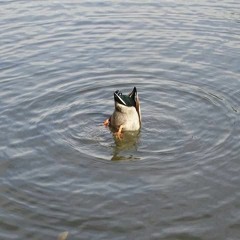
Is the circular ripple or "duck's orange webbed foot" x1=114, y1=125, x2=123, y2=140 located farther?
"duck's orange webbed foot" x1=114, y1=125, x2=123, y2=140

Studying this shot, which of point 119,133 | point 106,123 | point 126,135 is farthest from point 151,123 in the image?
point 106,123

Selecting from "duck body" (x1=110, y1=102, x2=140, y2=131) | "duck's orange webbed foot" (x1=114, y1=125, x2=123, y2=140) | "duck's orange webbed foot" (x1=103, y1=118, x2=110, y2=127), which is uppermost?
"duck body" (x1=110, y1=102, x2=140, y2=131)

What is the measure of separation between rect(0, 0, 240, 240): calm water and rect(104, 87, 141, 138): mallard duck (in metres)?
0.21

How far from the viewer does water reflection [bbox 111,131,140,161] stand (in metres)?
8.81

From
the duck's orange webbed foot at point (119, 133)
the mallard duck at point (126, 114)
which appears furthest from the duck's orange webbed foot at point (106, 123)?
the duck's orange webbed foot at point (119, 133)

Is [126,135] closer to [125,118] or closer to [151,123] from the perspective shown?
[125,118]

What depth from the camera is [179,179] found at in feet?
25.9

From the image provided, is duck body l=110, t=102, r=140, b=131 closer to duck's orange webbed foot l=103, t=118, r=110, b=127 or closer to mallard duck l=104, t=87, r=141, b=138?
mallard duck l=104, t=87, r=141, b=138

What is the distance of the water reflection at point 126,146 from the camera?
8.81 metres

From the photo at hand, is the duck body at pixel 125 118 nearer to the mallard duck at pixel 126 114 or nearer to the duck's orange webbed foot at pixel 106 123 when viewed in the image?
the mallard duck at pixel 126 114

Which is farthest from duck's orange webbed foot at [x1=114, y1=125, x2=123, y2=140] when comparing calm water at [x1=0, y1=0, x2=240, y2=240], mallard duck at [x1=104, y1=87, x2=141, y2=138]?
calm water at [x1=0, y1=0, x2=240, y2=240]

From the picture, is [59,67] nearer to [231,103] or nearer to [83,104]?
[83,104]

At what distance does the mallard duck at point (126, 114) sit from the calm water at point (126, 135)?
206 millimetres

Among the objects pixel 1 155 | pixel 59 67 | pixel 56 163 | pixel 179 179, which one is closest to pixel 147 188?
pixel 179 179
